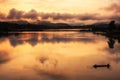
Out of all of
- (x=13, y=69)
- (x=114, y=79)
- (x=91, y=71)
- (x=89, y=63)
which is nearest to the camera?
(x=114, y=79)

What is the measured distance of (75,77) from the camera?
1981cm

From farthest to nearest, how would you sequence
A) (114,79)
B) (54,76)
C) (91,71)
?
(91,71)
(54,76)
(114,79)

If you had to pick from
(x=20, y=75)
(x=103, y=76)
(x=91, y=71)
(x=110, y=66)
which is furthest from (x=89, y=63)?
(x=20, y=75)

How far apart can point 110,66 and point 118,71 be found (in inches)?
93.4

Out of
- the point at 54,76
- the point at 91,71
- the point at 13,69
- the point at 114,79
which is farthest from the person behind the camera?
the point at 13,69

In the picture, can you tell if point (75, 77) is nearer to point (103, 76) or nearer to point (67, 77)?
point (67, 77)

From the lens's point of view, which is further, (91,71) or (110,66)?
(110,66)

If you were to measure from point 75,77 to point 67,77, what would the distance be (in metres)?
0.54

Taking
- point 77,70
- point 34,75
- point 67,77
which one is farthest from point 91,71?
point 34,75

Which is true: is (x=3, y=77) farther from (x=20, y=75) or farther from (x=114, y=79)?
(x=114, y=79)

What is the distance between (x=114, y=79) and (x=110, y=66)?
17.8 feet

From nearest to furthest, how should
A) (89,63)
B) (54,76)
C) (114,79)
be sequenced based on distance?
(114,79), (54,76), (89,63)

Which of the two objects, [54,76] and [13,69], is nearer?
[54,76]

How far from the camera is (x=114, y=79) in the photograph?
62.6 feet
